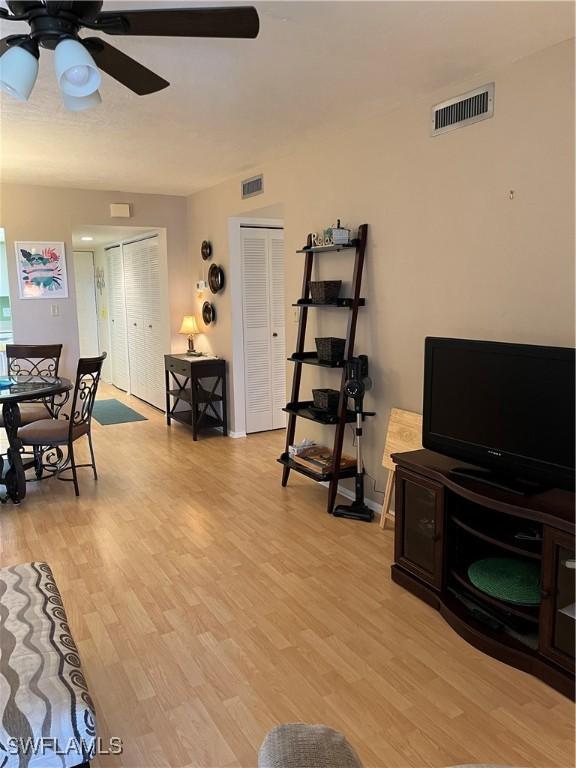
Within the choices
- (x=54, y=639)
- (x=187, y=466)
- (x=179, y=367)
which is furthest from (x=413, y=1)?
(x=179, y=367)

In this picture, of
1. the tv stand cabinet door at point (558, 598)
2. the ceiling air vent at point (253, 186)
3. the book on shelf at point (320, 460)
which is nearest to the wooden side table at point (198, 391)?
the ceiling air vent at point (253, 186)

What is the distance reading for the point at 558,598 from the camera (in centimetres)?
211

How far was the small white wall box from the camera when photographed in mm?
5988

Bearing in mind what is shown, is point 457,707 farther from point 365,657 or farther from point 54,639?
point 54,639

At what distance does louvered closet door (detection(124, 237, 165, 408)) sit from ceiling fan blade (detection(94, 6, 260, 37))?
196 inches

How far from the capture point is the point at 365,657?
2.35 meters

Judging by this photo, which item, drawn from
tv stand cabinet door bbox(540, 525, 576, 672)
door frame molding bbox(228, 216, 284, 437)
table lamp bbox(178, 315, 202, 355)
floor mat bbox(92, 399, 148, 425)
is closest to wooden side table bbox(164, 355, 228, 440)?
door frame molding bbox(228, 216, 284, 437)

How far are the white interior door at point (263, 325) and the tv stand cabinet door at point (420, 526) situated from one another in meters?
3.16

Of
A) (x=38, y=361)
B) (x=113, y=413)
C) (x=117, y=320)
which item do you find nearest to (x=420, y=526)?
(x=38, y=361)

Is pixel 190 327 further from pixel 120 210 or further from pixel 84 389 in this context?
pixel 84 389

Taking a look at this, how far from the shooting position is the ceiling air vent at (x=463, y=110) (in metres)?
2.80

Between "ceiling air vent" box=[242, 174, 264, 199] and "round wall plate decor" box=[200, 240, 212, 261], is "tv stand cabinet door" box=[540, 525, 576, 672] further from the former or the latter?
"round wall plate decor" box=[200, 240, 212, 261]

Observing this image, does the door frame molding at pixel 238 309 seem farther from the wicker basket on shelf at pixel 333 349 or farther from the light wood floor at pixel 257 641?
the wicker basket on shelf at pixel 333 349

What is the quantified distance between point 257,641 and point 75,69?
2.26 meters
